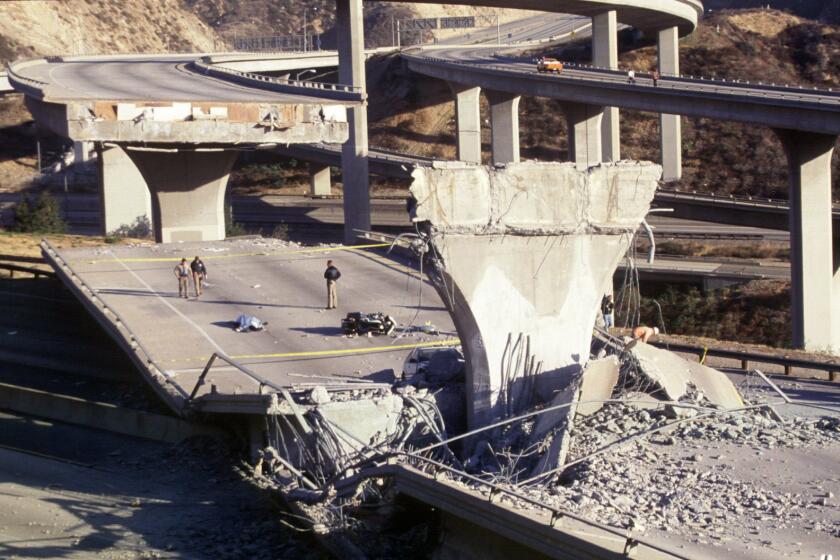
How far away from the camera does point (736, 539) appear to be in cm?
1323

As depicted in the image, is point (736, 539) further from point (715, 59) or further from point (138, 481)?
point (715, 59)

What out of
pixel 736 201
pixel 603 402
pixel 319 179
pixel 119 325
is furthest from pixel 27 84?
pixel 603 402

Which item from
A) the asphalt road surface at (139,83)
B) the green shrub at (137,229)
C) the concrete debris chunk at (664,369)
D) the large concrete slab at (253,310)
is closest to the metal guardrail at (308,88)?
the asphalt road surface at (139,83)

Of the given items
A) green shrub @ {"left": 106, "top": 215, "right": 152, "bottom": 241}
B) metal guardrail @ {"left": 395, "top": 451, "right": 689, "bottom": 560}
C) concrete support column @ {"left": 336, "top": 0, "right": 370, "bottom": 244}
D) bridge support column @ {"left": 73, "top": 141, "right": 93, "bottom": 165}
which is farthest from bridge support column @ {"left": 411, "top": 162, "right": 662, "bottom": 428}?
bridge support column @ {"left": 73, "top": 141, "right": 93, "bottom": 165}

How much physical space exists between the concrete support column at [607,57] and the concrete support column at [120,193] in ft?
100

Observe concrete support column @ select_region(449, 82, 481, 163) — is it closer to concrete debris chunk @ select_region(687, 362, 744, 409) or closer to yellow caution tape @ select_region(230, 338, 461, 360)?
yellow caution tape @ select_region(230, 338, 461, 360)

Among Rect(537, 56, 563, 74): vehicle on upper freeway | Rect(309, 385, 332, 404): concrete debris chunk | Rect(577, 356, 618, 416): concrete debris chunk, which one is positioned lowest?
Rect(309, 385, 332, 404): concrete debris chunk

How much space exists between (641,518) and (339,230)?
219 ft

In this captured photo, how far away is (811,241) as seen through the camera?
50.3 metres

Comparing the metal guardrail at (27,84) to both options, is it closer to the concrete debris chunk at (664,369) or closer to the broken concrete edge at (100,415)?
the broken concrete edge at (100,415)

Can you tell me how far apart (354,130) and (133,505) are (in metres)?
40.7

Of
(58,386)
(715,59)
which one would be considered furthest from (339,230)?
(58,386)

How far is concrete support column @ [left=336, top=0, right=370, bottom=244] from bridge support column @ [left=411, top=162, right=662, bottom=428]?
40350mm

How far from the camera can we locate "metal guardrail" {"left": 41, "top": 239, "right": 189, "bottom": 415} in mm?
25061
